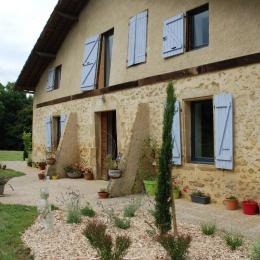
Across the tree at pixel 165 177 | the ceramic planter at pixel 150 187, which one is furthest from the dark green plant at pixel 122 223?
the ceramic planter at pixel 150 187

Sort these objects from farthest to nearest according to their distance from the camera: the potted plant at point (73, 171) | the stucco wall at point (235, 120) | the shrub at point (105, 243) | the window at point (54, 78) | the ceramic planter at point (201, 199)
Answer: the window at point (54, 78) < the potted plant at point (73, 171) < the ceramic planter at point (201, 199) < the stucco wall at point (235, 120) < the shrub at point (105, 243)

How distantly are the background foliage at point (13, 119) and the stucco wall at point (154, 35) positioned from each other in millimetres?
20525

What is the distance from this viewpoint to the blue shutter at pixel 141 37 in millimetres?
9844

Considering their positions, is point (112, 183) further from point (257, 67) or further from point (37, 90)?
point (37, 90)

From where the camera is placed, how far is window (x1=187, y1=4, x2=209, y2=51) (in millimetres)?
8414

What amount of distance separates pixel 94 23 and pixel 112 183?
616cm

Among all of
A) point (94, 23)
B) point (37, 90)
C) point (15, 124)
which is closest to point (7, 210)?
point (94, 23)

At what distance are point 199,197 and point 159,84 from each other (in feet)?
9.94

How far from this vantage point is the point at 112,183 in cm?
882

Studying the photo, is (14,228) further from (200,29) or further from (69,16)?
(69,16)

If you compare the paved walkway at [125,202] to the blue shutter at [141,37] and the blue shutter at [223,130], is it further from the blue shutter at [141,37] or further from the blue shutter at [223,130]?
the blue shutter at [141,37]

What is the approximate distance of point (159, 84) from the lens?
30.1ft

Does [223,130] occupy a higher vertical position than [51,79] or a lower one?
lower

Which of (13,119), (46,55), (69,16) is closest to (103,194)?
(69,16)
